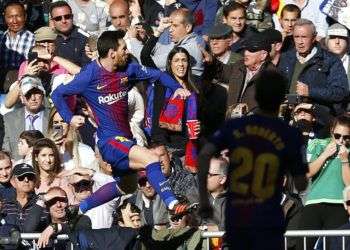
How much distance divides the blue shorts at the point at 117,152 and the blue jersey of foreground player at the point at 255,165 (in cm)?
266

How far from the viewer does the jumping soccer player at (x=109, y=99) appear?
586 inches

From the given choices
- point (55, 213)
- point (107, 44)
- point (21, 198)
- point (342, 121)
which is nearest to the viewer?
point (107, 44)

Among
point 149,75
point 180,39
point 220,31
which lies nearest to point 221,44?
point 220,31

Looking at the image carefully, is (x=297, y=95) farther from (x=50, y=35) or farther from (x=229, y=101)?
(x=50, y=35)

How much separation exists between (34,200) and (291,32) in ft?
14.5

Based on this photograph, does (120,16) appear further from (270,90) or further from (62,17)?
(270,90)

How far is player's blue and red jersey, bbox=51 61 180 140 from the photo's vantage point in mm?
15023

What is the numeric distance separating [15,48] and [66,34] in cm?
78

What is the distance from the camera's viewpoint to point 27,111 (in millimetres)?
17938

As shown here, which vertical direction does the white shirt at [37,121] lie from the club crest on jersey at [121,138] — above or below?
above

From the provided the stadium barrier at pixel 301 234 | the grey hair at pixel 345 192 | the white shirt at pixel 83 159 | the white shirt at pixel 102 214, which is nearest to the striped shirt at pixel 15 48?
the white shirt at pixel 83 159

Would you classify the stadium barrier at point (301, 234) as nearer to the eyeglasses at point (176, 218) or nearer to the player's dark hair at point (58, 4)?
the eyeglasses at point (176, 218)

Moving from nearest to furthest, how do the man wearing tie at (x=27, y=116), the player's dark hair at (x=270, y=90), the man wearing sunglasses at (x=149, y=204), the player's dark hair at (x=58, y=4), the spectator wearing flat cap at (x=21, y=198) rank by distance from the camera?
the player's dark hair at (x=270, y=90) → the spectator wearing flat cap at (x=21, y=198) → the man wearing sunglasses at (x=149, y=204) → the man wearing tie at (x=27, y=116) → the player's dark hair at (x=58, y=4)

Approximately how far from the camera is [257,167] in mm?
12234
